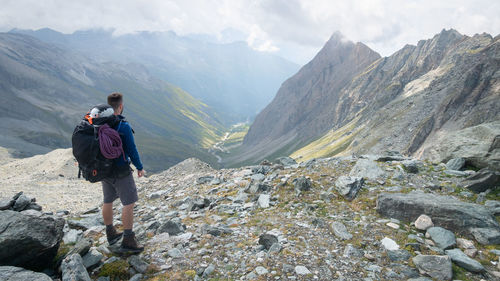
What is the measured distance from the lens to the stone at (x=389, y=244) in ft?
26.1

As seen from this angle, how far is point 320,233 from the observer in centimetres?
902

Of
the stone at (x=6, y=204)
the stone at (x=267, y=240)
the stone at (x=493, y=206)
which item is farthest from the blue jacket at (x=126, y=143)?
the stone at (x=493, y=206)

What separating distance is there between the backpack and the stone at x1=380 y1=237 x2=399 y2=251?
28.6 ft

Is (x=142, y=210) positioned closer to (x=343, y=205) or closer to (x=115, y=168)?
(x=115, y=168)

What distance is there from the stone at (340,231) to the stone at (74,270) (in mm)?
7413

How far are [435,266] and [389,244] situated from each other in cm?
135

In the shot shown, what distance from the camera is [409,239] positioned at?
847 cm

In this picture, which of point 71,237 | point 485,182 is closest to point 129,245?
point 71,237

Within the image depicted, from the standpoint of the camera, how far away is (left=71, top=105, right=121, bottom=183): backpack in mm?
7152

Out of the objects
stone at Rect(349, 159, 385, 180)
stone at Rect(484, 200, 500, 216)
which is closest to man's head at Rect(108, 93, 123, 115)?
stone at Rect(349, 159, 385, 180)

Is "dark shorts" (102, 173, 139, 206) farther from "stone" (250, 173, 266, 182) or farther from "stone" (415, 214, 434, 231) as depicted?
"stone" (415, 214, 434, 231)

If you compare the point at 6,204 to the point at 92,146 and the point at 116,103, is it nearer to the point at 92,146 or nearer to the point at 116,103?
the point at 92,146

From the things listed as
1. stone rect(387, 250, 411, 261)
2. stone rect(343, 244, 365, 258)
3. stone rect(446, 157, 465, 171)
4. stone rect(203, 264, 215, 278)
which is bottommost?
stone rect(203, 264, 215, 278)

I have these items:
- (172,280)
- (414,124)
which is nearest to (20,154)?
(172,280)
